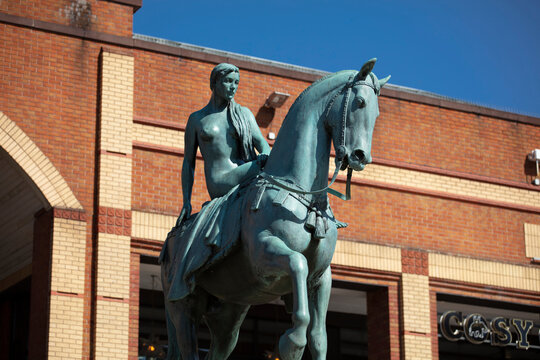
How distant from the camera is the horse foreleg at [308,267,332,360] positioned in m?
8.16

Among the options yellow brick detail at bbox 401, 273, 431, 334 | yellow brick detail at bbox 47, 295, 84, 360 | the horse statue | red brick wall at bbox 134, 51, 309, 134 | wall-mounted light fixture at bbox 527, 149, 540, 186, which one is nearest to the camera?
the horse statue

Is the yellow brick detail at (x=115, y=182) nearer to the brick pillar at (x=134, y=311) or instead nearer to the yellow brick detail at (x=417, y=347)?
the brick pillar at (x=134, y=311)

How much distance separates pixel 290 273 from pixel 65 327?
11.2m

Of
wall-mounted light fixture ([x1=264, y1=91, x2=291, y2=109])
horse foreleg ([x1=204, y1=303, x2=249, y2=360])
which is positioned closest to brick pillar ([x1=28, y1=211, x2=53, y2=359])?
wall-mounted light fixture ([x1=264, y1=91, x2=291, y2=109])

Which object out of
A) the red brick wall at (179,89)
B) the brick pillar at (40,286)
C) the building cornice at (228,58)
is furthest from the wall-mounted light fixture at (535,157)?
→ the brick pillar at (40,286)

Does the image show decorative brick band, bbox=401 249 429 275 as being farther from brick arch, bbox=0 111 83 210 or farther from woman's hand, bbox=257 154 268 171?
woman's hand, bbox=257 154 268 171

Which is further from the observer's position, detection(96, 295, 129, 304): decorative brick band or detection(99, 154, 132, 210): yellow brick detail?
detection(99, 154, 132, 210): yellow brick detail

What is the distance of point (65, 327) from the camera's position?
18.2 meters

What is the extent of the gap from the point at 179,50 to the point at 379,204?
5.31 m

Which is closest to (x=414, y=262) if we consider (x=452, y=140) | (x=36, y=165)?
(x=452, y=140)

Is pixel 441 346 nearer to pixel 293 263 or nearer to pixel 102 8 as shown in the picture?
pixel 102 8

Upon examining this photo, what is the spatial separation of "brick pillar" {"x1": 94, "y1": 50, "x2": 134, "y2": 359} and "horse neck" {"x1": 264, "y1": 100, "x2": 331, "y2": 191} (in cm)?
Result: 1077

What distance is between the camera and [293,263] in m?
7.75

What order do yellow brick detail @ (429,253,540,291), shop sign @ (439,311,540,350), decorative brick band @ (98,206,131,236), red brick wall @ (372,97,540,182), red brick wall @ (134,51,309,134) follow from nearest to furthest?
decorative brick band @ (98,206,131,236), red brick wall @ (134,51,309,134), yellow brick detail @ (429,253,540,291), red brick wall @ (372,97,540,182), shop sign @ (439,311,540,350)
